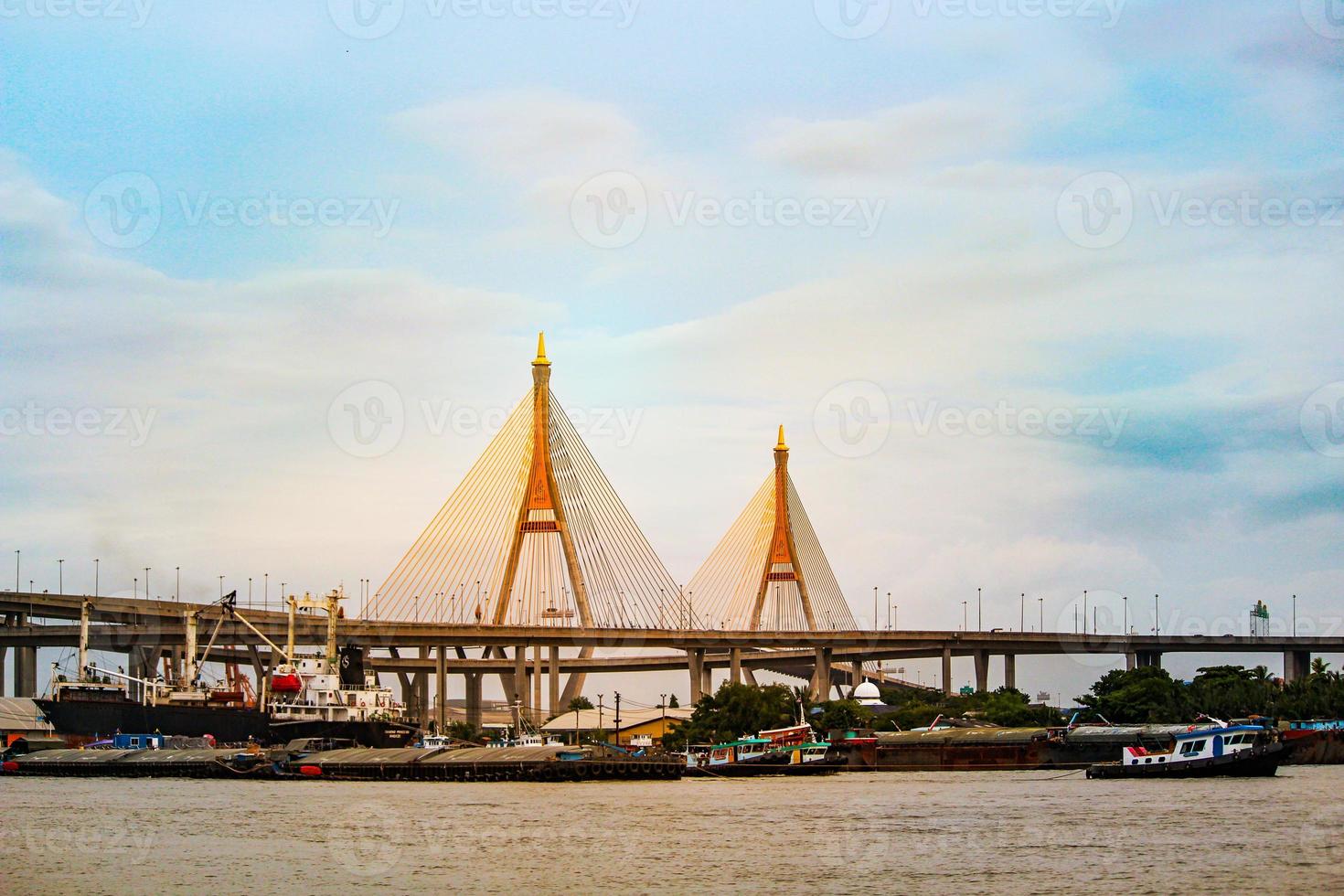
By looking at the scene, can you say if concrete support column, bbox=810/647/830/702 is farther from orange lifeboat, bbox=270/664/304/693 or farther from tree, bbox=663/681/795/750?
orange lifeboat, bbox=270/664/304/693

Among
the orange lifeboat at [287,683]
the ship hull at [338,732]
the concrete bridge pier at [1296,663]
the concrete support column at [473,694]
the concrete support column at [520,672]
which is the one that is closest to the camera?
the ship hull at [338,732]

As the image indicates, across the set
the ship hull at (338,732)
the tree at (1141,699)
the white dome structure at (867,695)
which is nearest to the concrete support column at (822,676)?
the white dome structure at (867,695)

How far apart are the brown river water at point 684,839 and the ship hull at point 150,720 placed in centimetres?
2606

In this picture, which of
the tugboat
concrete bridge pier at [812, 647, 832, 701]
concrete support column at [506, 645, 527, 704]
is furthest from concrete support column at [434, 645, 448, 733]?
the tugboat

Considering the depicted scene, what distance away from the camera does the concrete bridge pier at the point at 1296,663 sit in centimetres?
15938

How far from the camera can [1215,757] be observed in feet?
250

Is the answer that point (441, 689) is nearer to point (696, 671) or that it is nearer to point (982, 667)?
point (696, 671)

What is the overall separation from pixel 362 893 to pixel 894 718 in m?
93.1

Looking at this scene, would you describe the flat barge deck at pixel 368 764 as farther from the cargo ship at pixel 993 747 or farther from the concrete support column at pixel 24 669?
the concrete support column at pixel 24 669

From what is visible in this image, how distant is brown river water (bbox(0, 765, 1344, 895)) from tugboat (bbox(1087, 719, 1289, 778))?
93.9 inches

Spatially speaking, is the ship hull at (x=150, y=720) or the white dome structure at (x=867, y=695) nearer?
the ship hull at (x=150, y=720)

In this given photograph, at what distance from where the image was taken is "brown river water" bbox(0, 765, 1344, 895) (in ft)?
138

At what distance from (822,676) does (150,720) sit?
217ft

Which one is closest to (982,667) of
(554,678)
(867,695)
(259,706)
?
(867,695)
